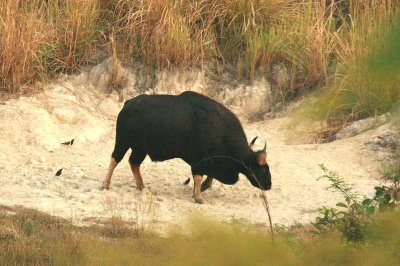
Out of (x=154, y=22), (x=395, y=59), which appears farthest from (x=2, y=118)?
(x=395, y=59)

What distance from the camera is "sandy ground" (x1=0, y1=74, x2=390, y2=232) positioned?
26.6ft

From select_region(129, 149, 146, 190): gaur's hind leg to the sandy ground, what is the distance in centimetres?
9

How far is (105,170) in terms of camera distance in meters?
9.70

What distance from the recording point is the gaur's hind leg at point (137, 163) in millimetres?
8734

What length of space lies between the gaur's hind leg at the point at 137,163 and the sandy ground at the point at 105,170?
9cm

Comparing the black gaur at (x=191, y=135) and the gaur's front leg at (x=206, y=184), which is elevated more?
the black gaur at (x=191, y=135)

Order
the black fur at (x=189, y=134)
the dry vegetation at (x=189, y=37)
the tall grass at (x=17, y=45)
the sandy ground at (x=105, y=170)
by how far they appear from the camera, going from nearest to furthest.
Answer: the sandy ground at (x=105, y=170), the black fur at (x=189, y=134), the tall grass at (x=17, y=45), the dry vegetation at (x=189, y=37)

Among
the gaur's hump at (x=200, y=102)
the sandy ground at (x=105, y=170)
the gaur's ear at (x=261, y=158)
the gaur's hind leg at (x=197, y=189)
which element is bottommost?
the sandy ground at (x=105, y=170)

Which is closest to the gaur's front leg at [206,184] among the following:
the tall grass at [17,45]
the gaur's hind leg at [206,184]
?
the gaur's hind leg at [206,184]

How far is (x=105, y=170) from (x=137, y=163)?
101 cm

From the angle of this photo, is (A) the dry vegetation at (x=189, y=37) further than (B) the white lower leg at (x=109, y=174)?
Yes

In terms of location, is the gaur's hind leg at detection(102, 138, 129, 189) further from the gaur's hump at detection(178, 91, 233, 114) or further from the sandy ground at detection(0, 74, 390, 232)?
the gaur's hump at detection(178, 91, 233, 114)

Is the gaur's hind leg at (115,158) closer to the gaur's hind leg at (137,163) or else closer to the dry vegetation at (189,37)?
the gaur's hind leg at (137,163)

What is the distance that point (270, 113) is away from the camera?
12094 millimetres
